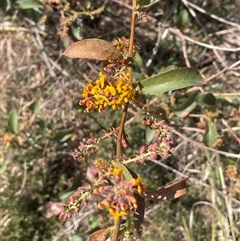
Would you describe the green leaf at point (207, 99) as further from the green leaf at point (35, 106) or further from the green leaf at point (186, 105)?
the green leaf at point (35, 106)

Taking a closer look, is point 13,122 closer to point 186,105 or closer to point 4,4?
point 4,4

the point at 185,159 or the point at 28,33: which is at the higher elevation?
the point at 28,33

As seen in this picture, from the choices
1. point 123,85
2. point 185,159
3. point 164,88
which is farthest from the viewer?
point 185,159

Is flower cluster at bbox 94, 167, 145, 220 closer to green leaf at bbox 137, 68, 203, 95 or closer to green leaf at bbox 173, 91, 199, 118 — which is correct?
green leaf at bbox 137, 68, 203, 95

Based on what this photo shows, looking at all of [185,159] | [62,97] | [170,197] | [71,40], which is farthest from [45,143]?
[170,197]

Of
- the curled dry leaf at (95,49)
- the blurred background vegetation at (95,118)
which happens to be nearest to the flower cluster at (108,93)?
the curled dry leaf at (95,49)

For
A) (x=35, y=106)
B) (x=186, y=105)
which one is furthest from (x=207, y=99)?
(x=35, y=106)

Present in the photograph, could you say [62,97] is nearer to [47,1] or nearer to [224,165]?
[47,1]
